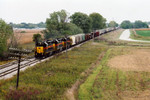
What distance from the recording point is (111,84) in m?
18.8

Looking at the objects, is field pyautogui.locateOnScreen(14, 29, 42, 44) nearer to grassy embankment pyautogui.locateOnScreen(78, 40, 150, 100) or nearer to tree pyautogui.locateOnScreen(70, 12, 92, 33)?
tree pyautogui.locateOnScreen(70, 12, 92, 33)

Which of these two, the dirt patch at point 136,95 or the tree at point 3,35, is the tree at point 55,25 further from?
the dirt patch at point 136,95

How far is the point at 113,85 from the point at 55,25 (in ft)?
157

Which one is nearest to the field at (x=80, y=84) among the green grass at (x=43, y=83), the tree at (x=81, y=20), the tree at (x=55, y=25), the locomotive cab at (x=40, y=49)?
the green grass at (x=43, y=83)

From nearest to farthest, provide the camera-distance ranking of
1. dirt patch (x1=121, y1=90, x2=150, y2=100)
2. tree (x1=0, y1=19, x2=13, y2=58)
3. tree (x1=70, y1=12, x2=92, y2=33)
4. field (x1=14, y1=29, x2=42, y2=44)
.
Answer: dirt patch (x1=121, y1=90, x2=150, y2=100), tree (x1=0, y1=19, x2=13, y2=58), field (x1=14, y1=29, x2=42, y2=44), tree (x1=70, y1=12, x2=92, y2=33)

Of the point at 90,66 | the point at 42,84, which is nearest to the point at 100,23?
the point at 90,66

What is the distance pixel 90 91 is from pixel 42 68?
34.6 feet

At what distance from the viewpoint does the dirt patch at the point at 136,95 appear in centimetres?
1551

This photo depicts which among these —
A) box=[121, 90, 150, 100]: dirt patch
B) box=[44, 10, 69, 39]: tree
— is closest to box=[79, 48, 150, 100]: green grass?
box=[121, 90, 150, 100]: dirt patch

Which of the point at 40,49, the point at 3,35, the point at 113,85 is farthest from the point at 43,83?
the point at 3,35

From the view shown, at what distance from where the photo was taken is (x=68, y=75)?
70.0ft

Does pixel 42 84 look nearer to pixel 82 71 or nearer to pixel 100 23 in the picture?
pixel 82 71

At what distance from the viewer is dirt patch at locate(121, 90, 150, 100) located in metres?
15.5

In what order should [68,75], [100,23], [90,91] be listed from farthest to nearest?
[100,23] < [68,75] < [90,91]
